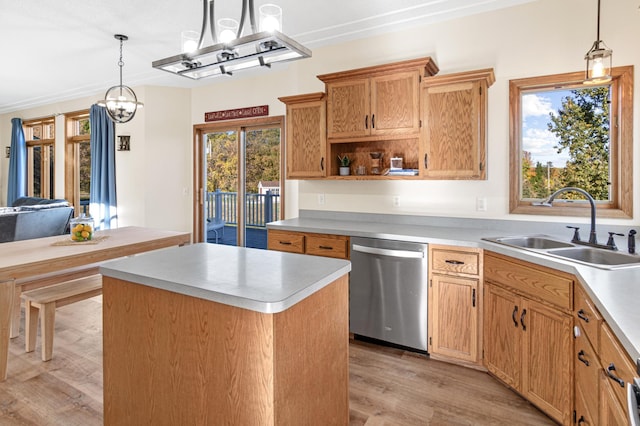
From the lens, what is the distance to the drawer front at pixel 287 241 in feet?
10.4

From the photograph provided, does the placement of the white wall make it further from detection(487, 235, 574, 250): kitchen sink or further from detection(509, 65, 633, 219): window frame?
detection(487, 235, 574, 250): kitchen sink

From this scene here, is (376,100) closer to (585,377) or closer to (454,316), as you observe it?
(454,316)

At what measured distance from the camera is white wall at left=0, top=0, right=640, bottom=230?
105 inches

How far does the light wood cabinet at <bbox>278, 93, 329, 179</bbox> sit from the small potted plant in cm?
16

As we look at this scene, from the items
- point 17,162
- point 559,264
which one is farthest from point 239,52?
point 17,162

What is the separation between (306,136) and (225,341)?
2.48m

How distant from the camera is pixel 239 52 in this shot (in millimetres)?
1801

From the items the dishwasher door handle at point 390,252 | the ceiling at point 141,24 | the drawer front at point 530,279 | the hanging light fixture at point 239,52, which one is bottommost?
the drawer front at point 530,279

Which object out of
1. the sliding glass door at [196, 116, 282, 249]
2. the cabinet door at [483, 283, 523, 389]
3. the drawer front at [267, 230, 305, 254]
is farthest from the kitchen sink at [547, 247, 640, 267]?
the sliding glass door at [196, 116, 282, 249]

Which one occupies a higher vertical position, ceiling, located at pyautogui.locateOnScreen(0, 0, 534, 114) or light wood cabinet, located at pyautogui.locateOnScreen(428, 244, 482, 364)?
ceiling, located at pyautogui.locateOnScreen(0, 0, 534, 114)

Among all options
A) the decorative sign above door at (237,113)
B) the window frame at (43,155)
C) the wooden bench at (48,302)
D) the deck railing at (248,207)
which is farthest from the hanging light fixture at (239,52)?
the window frame at (43,155)

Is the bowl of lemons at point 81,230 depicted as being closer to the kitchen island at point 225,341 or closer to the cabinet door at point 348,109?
the kitchen island at point 225,341

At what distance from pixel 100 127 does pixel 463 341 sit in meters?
5.92

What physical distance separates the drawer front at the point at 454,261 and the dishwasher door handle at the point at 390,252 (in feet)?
0.36
